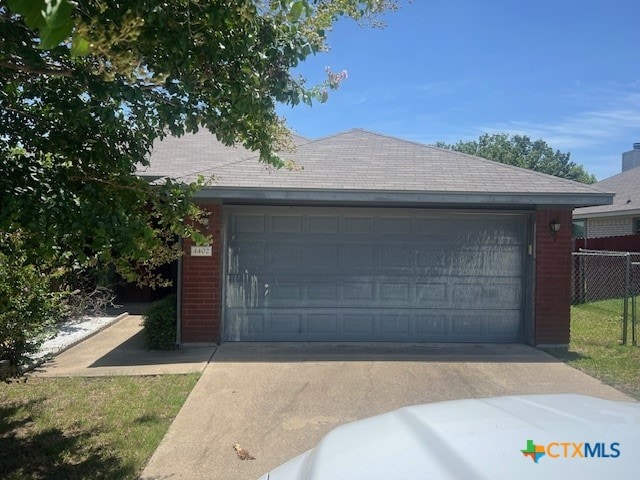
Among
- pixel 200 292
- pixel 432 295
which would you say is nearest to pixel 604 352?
pixel 432 295

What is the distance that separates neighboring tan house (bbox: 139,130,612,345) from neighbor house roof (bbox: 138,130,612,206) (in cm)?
7

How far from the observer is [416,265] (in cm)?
905

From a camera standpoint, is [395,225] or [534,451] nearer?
[534,451]

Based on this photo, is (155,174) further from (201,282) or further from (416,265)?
(416,265)

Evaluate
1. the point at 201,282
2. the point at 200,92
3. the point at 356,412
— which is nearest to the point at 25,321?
the point at 200,92

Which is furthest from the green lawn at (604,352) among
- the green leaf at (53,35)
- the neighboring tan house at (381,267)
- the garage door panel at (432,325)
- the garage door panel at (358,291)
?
the green leaf at (53,35)

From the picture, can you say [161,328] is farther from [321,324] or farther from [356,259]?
[356,259]

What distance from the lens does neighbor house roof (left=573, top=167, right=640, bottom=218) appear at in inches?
744

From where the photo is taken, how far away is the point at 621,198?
2009cm

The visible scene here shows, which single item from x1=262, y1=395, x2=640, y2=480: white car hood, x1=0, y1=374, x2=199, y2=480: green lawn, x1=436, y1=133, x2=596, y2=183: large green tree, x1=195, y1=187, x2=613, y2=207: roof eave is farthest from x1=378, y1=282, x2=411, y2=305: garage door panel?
x1=436, y1=133, x2=596, y2=183: large green tree

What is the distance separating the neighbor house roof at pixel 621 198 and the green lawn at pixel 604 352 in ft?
23.9

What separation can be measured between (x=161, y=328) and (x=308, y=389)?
309 cm

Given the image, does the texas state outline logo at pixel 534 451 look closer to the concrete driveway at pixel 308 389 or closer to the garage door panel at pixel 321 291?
the concrete driveway at pixel 308 389

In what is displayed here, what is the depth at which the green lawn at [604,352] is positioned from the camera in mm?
7012
